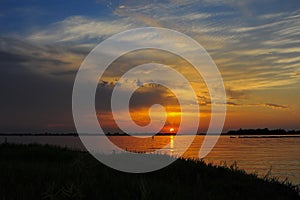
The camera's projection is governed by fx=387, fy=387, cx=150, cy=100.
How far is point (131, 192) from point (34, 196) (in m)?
2.64

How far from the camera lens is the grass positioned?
10531mm

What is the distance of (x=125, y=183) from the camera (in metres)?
12.2

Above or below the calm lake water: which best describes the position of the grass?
above

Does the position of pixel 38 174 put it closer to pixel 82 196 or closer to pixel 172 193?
pixel 82 196

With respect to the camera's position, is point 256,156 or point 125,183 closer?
point 125,183

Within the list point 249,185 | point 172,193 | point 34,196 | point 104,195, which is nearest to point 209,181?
point 249,185

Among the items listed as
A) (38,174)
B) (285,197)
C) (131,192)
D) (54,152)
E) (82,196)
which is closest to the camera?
(82,196)

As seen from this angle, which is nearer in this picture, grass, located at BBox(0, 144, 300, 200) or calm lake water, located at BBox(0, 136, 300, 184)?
grass, located at BBox(0, 144, 300, 200)

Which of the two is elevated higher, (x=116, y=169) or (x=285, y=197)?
(x=116, y=169)

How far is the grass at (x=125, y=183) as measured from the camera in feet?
34.6

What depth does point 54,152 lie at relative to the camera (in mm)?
22922

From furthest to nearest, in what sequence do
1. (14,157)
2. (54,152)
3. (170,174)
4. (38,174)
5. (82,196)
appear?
(54,152) → (14,157) → (170,174) → (38,174) → (82,196)

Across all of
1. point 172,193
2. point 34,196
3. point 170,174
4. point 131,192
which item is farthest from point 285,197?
point 34,196

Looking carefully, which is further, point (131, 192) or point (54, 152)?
point (54, 152)
